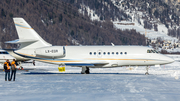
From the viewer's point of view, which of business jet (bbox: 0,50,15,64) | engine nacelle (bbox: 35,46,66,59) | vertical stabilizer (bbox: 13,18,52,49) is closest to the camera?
engine nacelle (bbox: 35,46,66,59)

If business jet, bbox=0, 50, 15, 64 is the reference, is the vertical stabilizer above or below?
above

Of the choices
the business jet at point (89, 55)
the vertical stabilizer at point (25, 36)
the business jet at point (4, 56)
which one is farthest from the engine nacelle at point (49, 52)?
the business jet at point (4, 56)

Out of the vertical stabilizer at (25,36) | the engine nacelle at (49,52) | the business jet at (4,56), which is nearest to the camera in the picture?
the engine nacelle at (49,52)

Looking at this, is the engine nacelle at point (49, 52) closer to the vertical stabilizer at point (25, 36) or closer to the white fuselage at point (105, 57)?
the white fuselage at point (105, 57)

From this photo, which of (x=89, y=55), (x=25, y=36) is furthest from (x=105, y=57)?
(x=25, y=36)

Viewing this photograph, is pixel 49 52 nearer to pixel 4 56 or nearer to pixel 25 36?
pixel 25 36

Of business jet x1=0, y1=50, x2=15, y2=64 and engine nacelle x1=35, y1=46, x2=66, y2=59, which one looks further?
business jet x1=0, y1=50, x2=15, y2=64

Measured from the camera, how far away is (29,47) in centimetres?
3628

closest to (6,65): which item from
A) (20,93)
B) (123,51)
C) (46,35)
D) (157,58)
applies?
(20,93)

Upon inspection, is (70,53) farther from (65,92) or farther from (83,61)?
(65,92)

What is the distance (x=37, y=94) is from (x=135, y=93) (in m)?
5.94

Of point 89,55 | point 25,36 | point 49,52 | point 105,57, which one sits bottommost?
point 105,57

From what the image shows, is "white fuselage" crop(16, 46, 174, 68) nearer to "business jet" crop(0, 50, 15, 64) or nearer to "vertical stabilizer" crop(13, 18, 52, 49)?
"vertical stabilizer" crop(13, 18, 52, 49)

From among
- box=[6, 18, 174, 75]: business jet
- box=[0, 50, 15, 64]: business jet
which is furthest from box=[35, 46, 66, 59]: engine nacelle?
box=[0, 50, 15, 64]: business jet
